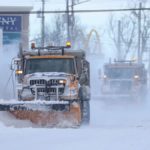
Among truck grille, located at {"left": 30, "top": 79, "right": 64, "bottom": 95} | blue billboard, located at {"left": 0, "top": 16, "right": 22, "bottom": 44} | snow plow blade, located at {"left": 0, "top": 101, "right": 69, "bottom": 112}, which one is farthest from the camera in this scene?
blue billboard, located at {"left": 0, "top": 16, "right": 22, "bottom": 44}

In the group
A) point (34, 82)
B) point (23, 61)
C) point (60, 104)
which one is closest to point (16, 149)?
point (60, 104)

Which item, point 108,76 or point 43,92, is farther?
point 108,76

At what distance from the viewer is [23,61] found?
18.9 metres

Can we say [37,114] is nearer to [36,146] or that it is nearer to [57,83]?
[57,83]

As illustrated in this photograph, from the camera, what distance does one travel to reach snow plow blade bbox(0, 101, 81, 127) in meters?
16.7

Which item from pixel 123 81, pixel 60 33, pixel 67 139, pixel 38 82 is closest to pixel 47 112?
pixel 38 82

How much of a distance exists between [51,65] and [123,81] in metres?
12.8

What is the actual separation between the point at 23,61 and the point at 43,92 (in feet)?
5.30

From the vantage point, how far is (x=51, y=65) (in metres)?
18.5

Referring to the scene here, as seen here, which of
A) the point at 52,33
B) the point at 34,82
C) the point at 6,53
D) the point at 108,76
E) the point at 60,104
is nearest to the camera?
the point at 60,104

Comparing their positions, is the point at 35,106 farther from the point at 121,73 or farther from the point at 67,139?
the point at 121,73

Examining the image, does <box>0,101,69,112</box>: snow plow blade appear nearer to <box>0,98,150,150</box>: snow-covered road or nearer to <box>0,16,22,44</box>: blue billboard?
<box>0,98,150,150</box>: snow-covered road

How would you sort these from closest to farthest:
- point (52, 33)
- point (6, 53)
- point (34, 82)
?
1. point (34, 82)
2. point (6, 53)
3. point (52, 33)

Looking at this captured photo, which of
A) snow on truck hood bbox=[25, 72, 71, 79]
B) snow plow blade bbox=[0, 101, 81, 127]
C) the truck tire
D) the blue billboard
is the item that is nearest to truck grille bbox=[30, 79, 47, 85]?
snow on truck hood bbox=[25, 72, 71, 79]
